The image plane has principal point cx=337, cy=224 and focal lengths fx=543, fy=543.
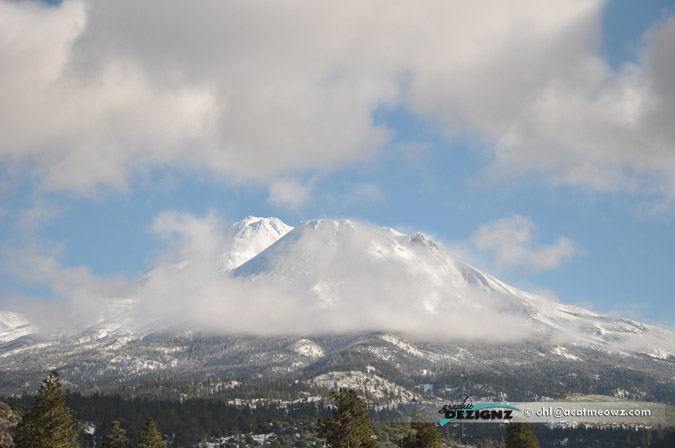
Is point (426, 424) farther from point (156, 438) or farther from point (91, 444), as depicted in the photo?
point (91, 444)

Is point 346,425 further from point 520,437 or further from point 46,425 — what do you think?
point 46,425

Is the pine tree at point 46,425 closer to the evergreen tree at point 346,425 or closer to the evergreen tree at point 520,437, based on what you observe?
the evergreen tree at point 346,425

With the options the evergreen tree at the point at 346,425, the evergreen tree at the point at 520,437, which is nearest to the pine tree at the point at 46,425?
the evergreen tree at the point at 346,425

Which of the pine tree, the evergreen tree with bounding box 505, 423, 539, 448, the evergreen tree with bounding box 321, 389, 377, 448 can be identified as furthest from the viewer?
the evergreen tree with bounding box 505, 423, 539, 448

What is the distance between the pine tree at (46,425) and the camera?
2842 inches

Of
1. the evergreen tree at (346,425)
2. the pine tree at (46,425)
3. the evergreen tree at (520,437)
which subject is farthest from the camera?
the evergreen tree at (520,437)

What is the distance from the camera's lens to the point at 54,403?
74.0m

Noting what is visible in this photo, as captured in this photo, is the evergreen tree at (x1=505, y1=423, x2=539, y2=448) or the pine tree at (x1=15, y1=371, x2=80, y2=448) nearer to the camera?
the pine tree at (x1=15, y1=371, x2=80, y2=448)

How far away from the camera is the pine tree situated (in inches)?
2842

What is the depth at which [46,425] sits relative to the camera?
72.8 meters

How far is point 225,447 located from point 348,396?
117953mm

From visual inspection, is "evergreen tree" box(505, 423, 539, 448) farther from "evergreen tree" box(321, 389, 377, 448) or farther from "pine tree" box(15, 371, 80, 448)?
"pine tree" box(15, 371, 80, 448)

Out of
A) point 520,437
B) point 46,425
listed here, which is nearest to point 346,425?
point 520,437

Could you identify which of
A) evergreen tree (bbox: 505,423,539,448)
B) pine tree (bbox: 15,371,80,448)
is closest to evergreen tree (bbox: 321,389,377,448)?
evergreen tree (bbox: 505,423,539,448)
